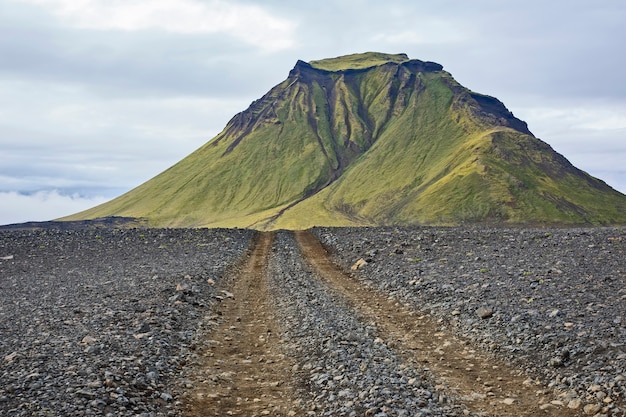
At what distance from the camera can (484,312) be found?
17312 millimetres

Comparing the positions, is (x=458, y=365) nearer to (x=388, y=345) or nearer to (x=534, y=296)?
(x=388, y=345)

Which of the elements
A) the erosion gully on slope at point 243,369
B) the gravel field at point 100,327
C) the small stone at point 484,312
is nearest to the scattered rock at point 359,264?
the gravel field at point 100,327

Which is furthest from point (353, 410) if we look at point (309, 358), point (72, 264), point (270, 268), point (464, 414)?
point (72, 264)

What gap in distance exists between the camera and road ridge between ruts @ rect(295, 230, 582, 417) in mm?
11043

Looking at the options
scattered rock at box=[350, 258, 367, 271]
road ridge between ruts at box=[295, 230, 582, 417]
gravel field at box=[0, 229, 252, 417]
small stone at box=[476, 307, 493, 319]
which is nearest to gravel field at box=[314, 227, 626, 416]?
small stone at box=[476, 307, 493, 319]

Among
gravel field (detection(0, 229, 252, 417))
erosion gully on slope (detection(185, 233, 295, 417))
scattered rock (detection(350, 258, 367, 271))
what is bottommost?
erosion gully on slope (detection(185, 233, 295, 417))

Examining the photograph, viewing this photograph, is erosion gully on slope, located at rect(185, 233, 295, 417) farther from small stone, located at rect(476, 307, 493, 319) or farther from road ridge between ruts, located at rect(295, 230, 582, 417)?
small stone, located at rect(476, 307, 493, 319)

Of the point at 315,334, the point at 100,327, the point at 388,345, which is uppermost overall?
the point at 100,327

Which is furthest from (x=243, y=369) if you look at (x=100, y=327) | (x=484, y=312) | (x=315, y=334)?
(x=484, y=312)

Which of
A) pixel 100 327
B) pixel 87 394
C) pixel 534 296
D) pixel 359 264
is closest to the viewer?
pixel 87 394

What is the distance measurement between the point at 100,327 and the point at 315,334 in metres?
6.52

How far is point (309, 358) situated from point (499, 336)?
5579 millimetres

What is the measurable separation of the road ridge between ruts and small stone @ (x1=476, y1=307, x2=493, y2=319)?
4.66 ft

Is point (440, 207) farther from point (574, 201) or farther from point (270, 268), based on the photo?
point (270, 268)
